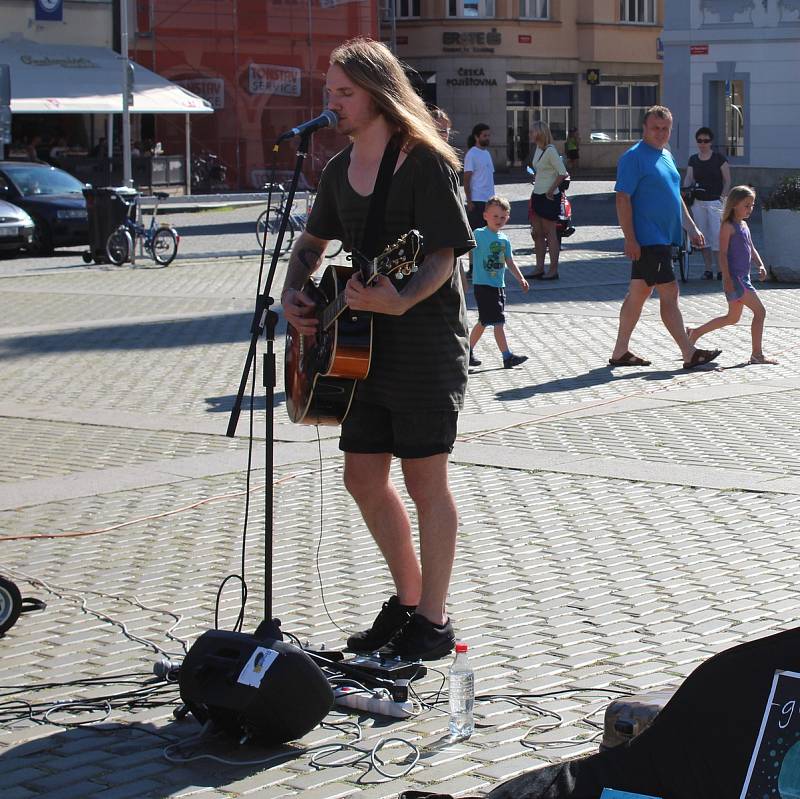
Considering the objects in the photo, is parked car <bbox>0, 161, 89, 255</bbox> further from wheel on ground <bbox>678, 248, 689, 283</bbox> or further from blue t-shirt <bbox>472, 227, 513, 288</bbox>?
blue t-shirt <bbox>472, 227, 513, 288</bbox>

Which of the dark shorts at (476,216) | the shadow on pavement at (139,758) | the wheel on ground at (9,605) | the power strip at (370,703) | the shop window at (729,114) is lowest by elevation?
the shadow on pavement at (139,758)

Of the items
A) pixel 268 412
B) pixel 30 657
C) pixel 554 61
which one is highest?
pixel 554 61

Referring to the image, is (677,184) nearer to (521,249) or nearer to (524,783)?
(524,783)

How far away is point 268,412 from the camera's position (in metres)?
4.59

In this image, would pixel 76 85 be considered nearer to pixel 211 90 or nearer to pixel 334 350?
pixel 211 90

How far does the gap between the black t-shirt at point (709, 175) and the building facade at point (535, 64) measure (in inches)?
Result: 1617

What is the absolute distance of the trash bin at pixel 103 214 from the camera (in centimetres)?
2309

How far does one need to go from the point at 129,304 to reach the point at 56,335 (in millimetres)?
2746

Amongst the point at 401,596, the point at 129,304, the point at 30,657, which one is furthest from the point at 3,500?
the point at 129,304

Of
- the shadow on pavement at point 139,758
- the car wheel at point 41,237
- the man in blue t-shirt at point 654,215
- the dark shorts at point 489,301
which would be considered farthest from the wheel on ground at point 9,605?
the car wheel at point 41,237

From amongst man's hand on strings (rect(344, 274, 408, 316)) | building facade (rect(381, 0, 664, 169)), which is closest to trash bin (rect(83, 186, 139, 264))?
man's hand on strings (rect(344, 274, 408, 316))

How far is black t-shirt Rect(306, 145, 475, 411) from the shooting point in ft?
15.8

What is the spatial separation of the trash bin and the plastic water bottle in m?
19.4

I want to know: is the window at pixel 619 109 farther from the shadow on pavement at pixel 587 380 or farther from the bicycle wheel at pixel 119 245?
the shadow on pavement at pixel 587 380
